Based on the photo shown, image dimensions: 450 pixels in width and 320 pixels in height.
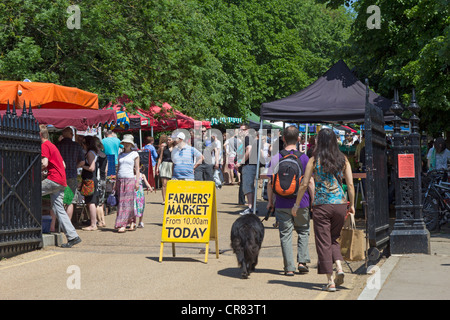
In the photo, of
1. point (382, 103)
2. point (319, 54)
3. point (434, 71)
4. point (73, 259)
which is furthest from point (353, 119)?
point (319, 54)

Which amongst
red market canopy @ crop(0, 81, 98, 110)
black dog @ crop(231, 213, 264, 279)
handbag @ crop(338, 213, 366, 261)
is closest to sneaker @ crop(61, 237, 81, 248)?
red market canopy @ crop(0, 81, 98, 110)

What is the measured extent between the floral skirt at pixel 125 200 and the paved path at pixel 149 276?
1.05 metres

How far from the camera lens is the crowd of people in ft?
26.7

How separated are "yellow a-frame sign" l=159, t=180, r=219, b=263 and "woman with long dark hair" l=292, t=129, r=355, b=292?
2713 mm

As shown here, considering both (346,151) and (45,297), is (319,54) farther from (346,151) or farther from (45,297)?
(45,297)

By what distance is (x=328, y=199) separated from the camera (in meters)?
8.11

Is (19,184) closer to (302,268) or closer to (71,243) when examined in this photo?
(71,243)

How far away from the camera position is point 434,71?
15602 mm

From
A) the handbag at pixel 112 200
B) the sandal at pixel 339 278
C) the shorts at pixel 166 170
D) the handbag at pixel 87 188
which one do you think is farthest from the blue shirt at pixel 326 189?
the shorts at pixel 166 170

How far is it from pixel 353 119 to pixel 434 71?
2.01m

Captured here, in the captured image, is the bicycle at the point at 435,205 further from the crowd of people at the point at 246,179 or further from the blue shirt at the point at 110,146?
the blue shirt at the point at 110,146

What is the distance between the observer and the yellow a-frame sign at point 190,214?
10602 mm
